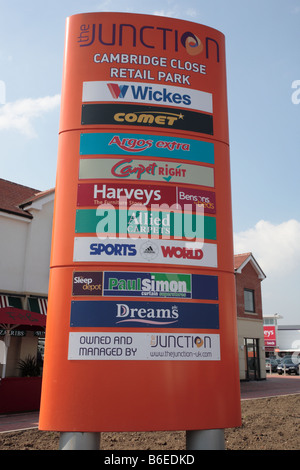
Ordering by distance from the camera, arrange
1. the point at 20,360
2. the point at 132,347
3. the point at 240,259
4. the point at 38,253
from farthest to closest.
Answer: the point at 240,259 < the point at 38,253 < the point at 20,360 < the point at 132,347

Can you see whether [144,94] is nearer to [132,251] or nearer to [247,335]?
[132,251]

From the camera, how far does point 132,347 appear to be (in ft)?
16.4

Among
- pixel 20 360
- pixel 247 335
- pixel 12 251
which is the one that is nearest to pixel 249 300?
pixel 247 335

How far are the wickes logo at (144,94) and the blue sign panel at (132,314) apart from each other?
9.40 ft

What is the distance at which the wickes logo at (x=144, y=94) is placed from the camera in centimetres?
579

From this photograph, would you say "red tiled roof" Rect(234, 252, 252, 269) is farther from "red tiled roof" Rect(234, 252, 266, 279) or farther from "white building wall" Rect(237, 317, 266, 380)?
"white building wall" Rect(237, 317, 266, 380)

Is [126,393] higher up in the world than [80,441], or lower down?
higher up

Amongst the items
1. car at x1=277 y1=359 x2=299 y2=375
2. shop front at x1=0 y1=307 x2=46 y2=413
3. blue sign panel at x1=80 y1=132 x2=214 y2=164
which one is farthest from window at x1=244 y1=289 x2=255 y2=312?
blue sign panel at x1=80 y1=132 x2=214 y2=164

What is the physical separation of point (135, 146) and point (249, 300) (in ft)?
101

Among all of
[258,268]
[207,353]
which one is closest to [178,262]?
[207,353]

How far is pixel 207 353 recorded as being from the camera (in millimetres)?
5211

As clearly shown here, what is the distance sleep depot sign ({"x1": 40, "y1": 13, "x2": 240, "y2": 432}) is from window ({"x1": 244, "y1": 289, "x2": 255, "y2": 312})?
96.3 feet

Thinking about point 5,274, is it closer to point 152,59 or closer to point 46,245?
point 46,245

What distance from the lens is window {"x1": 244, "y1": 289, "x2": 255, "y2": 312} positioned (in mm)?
33953
